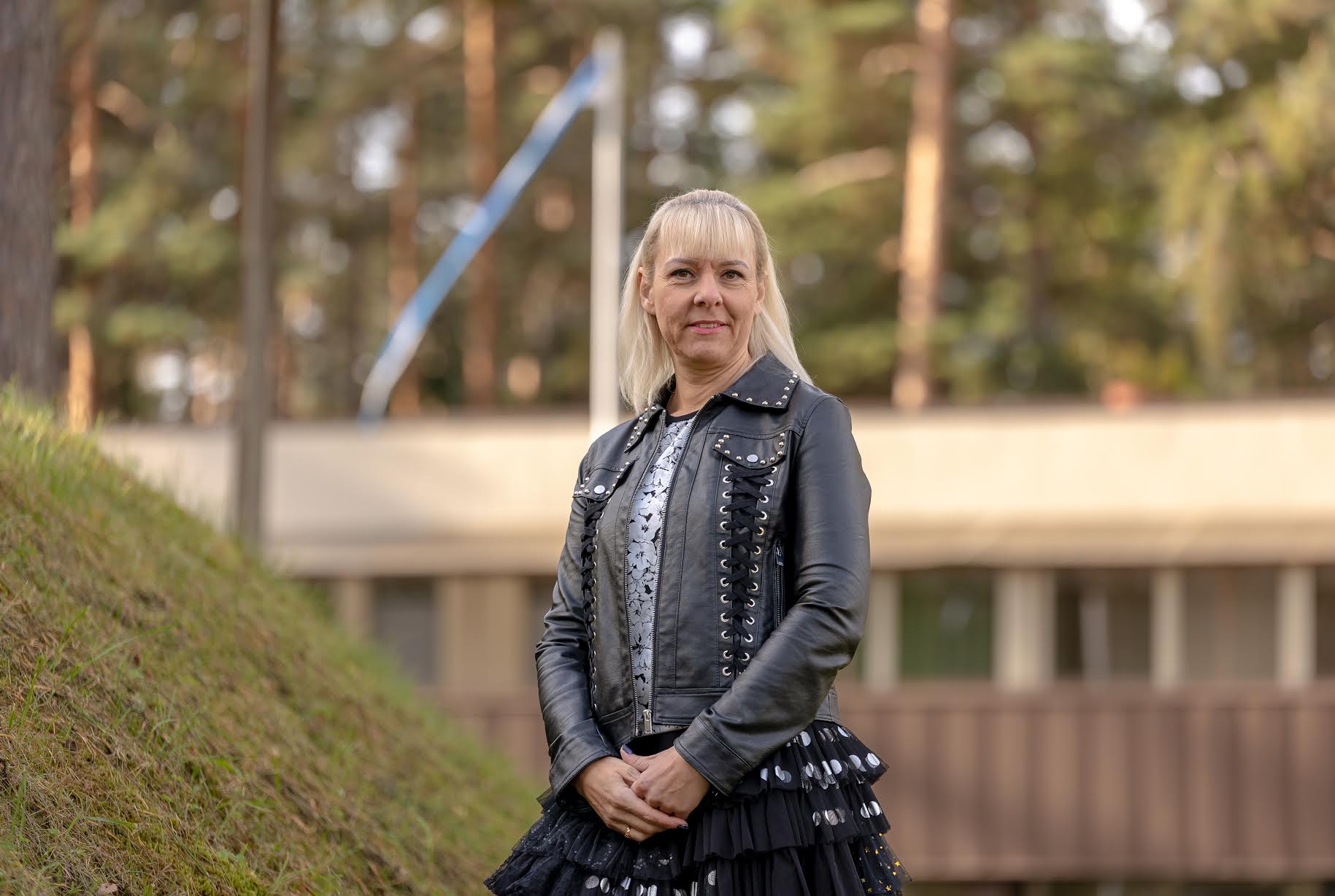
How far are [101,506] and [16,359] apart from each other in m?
2.02

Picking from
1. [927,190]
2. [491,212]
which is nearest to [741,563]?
[491,212]

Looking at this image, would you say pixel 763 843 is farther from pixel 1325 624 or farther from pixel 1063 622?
pixel 1325 624

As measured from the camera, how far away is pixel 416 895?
491 centimetres

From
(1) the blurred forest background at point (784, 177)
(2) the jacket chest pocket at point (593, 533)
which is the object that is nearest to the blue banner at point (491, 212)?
(1) the blurred forest background at point (784, 177)

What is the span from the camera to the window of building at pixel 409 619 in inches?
607

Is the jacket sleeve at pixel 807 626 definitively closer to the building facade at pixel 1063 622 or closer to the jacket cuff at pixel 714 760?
the jacket cuff at pixel 714 760

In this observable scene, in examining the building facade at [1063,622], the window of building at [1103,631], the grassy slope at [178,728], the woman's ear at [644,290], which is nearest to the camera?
the woman's ear at [644,290]

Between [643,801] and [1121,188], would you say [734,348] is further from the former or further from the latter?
[1121,188]

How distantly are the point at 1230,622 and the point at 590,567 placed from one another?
12420mm

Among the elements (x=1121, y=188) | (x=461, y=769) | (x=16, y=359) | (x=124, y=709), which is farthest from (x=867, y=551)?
(x=1121, y=188)

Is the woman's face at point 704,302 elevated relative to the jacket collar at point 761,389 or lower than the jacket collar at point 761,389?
elevated

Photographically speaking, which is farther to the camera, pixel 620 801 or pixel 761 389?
pixel 761 389

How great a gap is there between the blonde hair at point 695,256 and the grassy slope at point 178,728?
1.55 meters

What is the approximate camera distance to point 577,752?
126 inches
